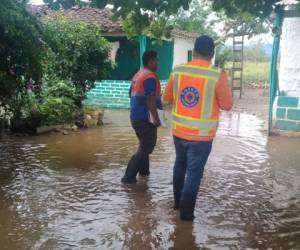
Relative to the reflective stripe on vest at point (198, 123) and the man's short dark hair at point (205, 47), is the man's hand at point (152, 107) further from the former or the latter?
the man's short dark hair at point (205, 47)

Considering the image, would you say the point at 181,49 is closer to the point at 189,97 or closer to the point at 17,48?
the point at 17,48

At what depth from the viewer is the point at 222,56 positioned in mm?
27469

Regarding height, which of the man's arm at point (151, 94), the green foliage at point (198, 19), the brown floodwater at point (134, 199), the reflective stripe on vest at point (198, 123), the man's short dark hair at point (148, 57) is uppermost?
the green foliage at point (198, 19)

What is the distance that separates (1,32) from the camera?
660 centimetres

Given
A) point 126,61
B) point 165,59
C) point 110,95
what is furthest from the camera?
point 165,59

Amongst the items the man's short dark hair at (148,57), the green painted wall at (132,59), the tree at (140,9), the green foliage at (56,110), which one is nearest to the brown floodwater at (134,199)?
the green foliage at (56,110)

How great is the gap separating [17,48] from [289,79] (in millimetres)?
6160

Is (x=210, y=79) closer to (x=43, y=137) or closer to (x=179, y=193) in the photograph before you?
(x=179, y=193)

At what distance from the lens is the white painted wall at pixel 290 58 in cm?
1030

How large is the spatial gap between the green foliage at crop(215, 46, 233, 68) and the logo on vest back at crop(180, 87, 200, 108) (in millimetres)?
22532

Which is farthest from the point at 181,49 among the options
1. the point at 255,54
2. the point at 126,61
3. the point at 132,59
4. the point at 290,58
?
the point at 255,54

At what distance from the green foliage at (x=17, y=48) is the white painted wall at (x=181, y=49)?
12.9m

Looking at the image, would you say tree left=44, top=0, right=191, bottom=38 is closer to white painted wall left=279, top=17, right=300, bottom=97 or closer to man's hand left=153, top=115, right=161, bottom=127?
man's hand left=153, top=115, right=161, bottom=127

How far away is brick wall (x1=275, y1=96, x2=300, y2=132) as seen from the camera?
10.5m
